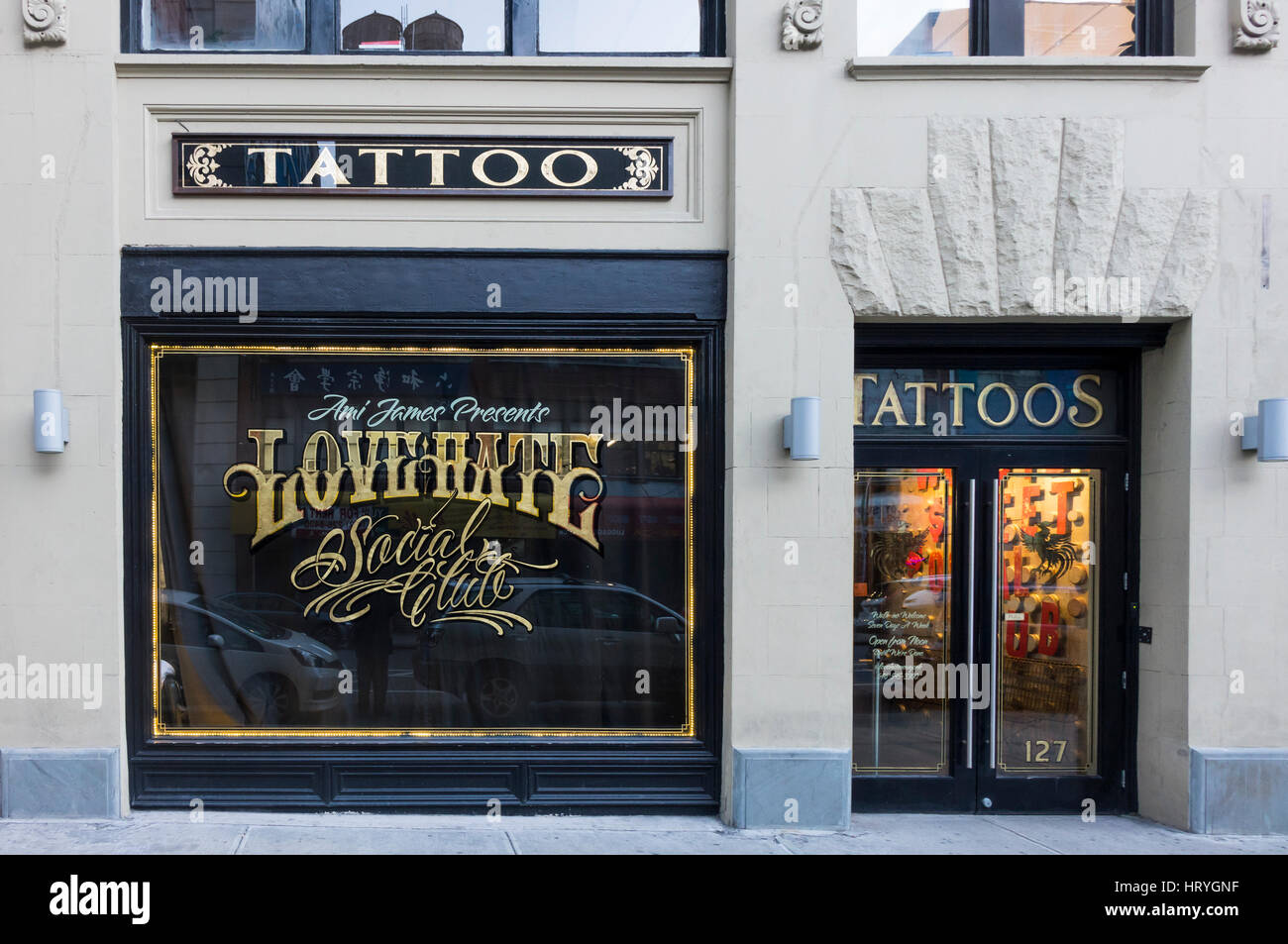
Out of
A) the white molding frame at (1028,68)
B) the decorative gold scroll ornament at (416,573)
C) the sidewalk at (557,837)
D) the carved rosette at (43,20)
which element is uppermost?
the carved rosette at (43,20)

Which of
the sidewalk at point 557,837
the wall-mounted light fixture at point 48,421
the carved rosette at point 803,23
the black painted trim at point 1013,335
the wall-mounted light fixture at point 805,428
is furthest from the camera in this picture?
the black painted trim at point 1013,335

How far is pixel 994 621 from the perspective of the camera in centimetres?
724

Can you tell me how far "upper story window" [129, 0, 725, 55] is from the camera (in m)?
6.98

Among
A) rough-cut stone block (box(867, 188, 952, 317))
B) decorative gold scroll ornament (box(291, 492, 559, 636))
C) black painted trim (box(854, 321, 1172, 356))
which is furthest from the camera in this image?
black painted trim (box(854, 321, 1172, 356))

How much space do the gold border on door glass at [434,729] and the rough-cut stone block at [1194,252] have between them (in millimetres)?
3634

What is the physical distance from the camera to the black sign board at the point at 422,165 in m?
6.85

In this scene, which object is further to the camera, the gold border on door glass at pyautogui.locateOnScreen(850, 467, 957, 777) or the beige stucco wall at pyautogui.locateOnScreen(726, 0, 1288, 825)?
the gold border on door glass at pyautogui.locateOnScreen(850, 467, 957, 777)

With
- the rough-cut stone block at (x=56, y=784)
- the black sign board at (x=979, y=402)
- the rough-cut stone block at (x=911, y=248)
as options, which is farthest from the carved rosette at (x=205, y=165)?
the black sign board at (x=979, y=402)

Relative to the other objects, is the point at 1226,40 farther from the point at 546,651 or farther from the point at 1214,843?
the point at 546,651

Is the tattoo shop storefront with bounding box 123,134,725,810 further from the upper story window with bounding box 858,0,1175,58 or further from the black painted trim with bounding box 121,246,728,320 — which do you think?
the upper story window with bounding box 858,0,1175,58

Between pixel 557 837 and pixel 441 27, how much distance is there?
20.2 feet

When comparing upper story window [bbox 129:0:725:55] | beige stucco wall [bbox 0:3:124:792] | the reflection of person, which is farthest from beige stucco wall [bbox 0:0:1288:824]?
the reflection of person

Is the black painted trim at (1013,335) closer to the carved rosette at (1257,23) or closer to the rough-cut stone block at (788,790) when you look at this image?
the carved rosette at (1257,23)

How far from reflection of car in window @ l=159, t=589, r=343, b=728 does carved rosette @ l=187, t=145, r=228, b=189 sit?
3.08m
